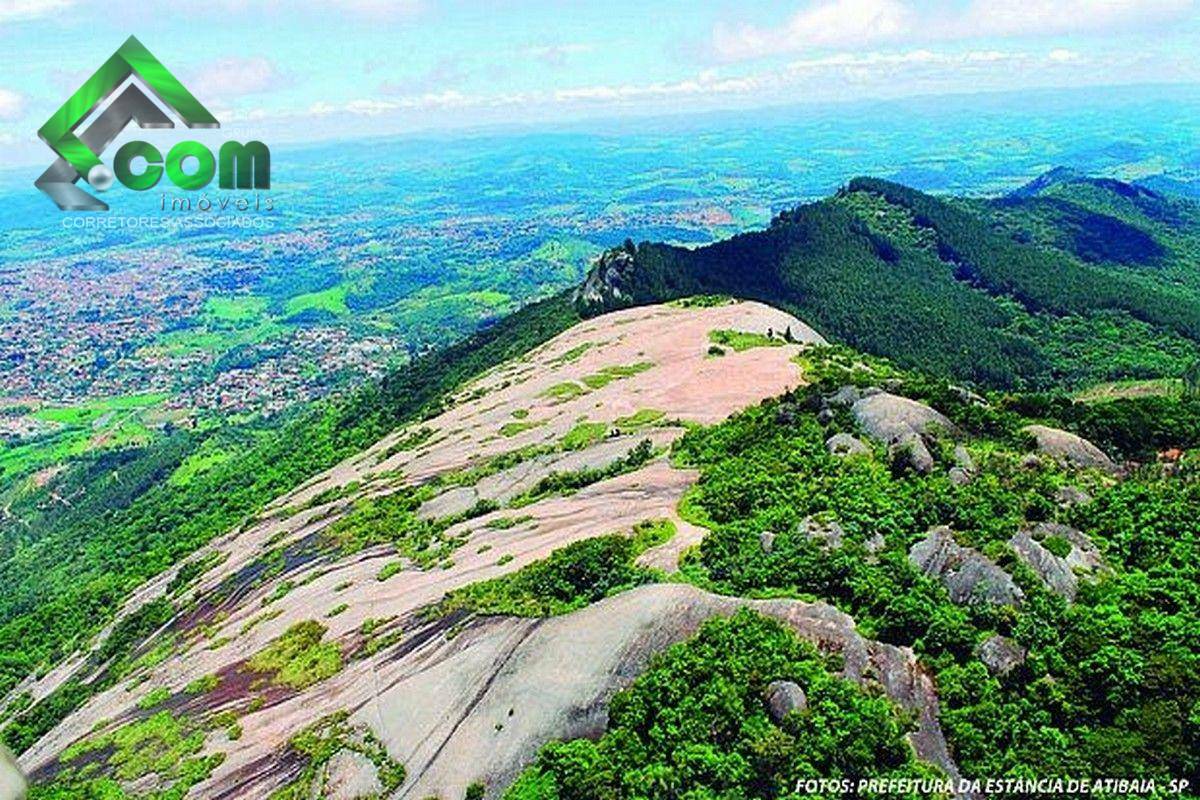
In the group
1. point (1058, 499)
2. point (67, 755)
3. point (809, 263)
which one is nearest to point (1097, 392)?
point (809, 263)

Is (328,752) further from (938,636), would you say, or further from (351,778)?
(938,636)

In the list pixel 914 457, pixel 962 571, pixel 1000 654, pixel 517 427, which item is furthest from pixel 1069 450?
pixel 517 427

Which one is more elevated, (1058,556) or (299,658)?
(1058,556)

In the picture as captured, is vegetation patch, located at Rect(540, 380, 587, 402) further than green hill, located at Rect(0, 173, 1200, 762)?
No

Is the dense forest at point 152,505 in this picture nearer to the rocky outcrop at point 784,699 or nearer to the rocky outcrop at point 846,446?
the rocky outcrop at point 846,446

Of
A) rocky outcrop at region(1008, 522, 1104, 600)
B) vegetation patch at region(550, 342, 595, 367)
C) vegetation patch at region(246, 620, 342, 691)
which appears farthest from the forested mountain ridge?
rocky outcrop at region(1008, 522, 1104, 600)

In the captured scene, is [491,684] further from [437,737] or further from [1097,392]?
[1097,392]

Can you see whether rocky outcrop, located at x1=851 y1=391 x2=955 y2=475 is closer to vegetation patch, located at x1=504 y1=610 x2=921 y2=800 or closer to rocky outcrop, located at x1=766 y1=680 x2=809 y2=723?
vegetation patch, located at x1=504 y1=610 x2=921 y2=800
